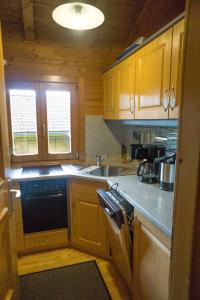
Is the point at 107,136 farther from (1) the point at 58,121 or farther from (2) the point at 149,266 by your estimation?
(2) the point at 149,266

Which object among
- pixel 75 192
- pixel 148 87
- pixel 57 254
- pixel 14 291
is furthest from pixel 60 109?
pixel 14 291

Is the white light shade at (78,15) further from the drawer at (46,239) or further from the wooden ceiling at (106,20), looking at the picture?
the drawer at (46,239)

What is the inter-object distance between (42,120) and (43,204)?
1.01m

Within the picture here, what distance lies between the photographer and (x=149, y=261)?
1.20 meters

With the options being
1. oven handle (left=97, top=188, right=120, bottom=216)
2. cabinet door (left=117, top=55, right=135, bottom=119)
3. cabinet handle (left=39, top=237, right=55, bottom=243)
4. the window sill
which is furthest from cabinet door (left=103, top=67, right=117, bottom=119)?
cabinet handle (left=39, top=237, right=55, bottom=243)

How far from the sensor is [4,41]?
88.9 inches

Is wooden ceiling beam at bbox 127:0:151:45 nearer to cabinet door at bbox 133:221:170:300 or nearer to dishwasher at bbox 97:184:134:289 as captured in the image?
dishwasher at bbox 97:184:134:289

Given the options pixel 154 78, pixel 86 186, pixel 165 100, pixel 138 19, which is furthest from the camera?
pixel 138 19

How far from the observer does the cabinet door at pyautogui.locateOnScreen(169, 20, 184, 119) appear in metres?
1.25

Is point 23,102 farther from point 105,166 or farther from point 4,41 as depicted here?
point 105,166

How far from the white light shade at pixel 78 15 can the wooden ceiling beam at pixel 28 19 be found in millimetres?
958

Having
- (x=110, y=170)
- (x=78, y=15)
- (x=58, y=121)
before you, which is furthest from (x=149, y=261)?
(x=58, y=121)

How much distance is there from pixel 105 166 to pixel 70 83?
1126 mm

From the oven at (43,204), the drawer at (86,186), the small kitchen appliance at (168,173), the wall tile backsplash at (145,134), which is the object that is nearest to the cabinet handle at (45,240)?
the oven at (43,204)
